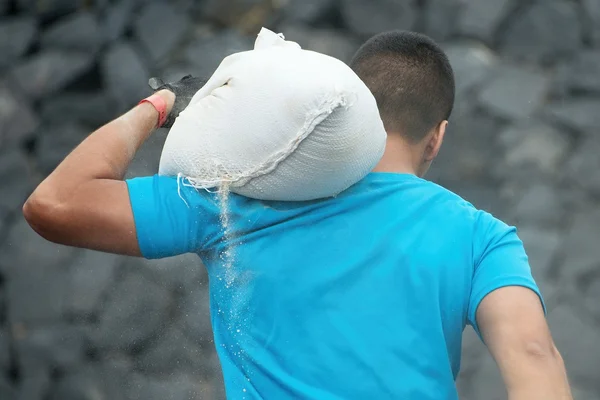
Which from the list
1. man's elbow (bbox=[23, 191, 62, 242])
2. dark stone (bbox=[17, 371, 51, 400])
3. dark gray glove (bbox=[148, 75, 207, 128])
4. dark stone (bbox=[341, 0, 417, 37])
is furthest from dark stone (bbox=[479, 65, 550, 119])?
man's elbow (bbox=[23, 191, 62, 242])

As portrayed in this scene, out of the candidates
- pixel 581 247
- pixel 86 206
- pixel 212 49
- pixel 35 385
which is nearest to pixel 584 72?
pixel 581 247

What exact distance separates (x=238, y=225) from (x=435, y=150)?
0.53 m

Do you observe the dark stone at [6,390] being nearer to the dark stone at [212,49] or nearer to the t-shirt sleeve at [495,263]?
the dark stone at [212,49]

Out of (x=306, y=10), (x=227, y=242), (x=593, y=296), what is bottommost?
(x=593, y=296)

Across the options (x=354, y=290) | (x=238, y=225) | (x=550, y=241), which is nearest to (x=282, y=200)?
(x=238, y=225)

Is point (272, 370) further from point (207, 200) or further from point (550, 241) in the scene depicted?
point (550, 241)

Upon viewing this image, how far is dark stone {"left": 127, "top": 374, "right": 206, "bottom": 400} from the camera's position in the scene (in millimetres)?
5035

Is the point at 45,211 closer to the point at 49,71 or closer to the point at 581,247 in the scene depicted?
the point at 581,247

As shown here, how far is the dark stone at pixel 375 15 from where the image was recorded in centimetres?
496

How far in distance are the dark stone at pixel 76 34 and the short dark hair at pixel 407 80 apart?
3.25 metres

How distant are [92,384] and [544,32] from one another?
9.29 ft

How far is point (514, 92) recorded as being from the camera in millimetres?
4949

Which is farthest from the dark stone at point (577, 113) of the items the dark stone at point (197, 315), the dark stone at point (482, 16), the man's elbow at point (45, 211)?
the man's elbow at point (45, 211)

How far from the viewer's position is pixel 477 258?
1.80 m
